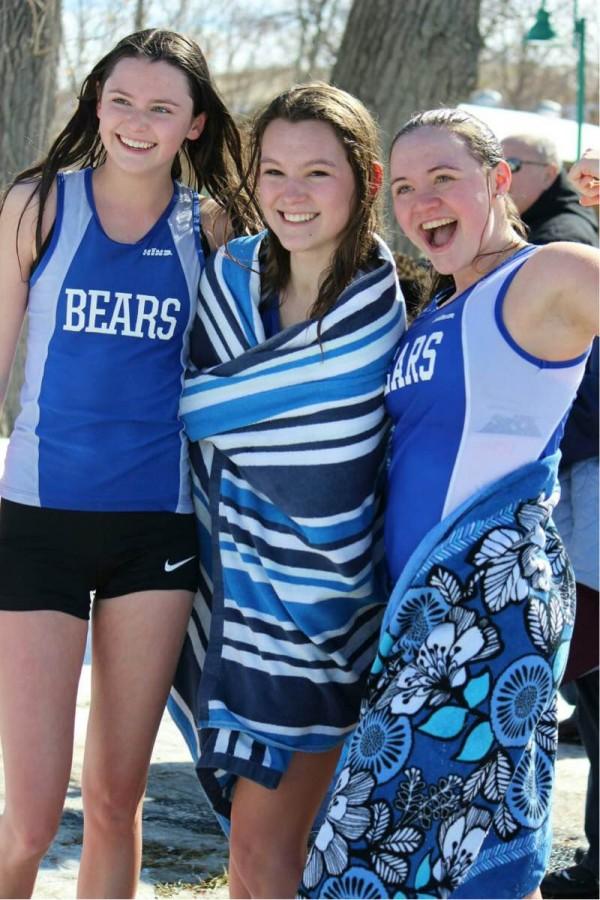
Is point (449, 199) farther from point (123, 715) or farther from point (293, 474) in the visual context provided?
point (123, 715)

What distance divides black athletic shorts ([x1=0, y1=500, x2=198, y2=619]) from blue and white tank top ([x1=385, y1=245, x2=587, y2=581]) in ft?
1.83

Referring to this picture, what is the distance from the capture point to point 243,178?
3.07 m

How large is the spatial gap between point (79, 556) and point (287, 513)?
18.4 inches

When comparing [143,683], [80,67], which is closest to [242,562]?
[143,683]

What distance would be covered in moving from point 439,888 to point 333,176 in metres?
1.44

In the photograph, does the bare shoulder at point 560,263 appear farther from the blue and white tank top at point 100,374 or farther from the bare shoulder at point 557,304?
the blue and white tank top at point 100,374

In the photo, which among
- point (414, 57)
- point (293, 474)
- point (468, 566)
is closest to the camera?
point (468, 566)

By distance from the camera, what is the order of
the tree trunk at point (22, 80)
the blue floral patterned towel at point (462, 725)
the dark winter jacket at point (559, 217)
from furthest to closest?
the tree trunk at point (22, 80) → the dark winter jacket at point (559, 217) → the blue floral patterned towel at point (462, 725)

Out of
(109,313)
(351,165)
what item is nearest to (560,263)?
(351,165)

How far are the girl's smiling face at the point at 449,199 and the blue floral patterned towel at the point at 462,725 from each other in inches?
18.6

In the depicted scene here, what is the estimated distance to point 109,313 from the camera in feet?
9.34

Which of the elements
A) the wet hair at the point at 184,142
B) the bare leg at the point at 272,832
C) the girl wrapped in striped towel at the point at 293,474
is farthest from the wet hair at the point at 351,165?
the bare leg at the point at 272,832

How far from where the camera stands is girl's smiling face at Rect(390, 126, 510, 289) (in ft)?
8.68

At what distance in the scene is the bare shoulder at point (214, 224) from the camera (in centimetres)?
305
